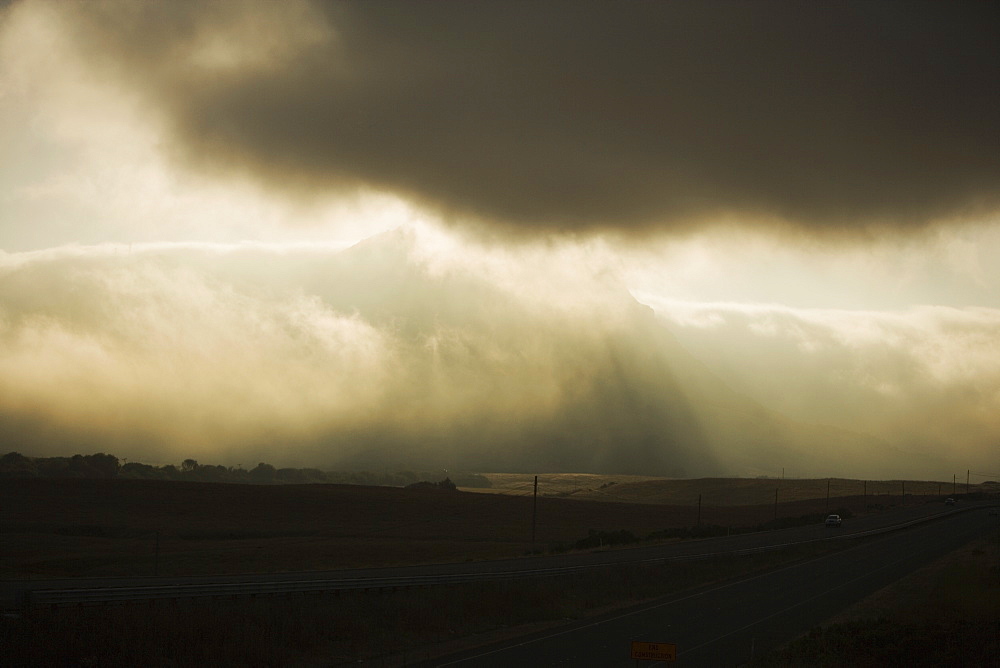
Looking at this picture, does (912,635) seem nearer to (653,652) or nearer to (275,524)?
(653,652)

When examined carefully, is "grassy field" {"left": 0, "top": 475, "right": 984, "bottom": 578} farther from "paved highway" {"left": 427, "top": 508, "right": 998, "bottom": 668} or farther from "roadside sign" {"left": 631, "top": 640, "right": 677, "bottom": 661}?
"roadside sign" {"left": 631, "top": 640, "right": 677, "bottom": 661}

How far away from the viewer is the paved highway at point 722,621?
27.4 metres

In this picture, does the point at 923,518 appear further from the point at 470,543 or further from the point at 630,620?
the point at 630,620

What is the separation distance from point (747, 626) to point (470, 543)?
60604 millimetres

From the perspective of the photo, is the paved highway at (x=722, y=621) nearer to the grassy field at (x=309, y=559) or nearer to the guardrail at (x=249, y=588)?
the grassy field at (x=309, y=559)

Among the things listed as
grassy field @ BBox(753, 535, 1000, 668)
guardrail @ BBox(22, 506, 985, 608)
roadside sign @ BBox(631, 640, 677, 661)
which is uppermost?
roadside sign @ BBox(631, 640, 677, 661)

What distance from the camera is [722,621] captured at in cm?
3591

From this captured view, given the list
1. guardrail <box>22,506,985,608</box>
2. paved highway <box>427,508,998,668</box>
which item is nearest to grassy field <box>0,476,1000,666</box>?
guardrail <box>22,506,985,608</box>

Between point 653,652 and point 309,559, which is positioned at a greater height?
point 653,652

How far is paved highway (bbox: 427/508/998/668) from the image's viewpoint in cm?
2742

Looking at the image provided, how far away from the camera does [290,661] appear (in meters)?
27.5

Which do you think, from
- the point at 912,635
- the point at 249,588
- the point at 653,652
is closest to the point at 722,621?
the point at 912,635

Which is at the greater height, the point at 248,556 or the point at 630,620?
the point at 630,620

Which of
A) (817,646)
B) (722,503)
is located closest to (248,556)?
(817,646)
